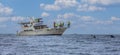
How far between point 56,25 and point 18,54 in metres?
118

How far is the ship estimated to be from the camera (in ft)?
543

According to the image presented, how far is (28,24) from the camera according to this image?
171125mm

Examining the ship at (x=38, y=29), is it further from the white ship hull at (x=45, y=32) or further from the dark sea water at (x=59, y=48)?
the dark sea water at (x=59, y=48)

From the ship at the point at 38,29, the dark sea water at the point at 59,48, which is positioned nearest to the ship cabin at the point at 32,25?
the ship at the point at 38,29

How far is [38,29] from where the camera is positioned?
169125mm

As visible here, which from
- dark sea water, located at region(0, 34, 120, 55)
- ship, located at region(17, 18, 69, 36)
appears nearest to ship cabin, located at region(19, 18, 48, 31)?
ship, located at region(17, 18, 69, 36)

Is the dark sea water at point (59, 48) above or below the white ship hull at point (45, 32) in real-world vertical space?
above

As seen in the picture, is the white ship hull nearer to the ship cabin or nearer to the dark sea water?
the ship cabin

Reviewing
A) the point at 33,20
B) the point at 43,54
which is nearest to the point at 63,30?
the point at 33,20

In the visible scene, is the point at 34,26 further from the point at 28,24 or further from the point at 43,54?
the point at 43,54

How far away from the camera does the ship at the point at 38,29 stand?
16550 cm

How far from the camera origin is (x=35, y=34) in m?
170

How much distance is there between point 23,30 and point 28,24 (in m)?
3.38

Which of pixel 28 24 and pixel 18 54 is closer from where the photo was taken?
pixel 18 54
